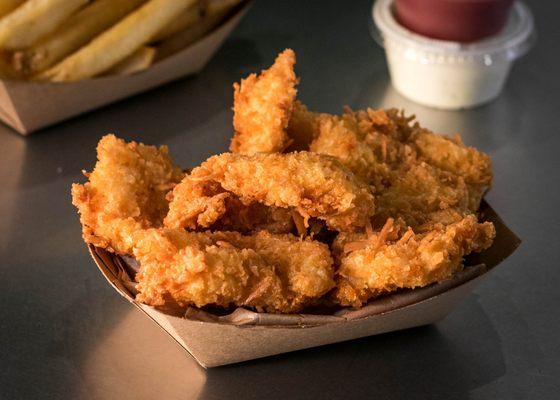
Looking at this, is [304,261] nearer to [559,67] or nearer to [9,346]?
[9,346]

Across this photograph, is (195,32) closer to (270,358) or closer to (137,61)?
(137,61)

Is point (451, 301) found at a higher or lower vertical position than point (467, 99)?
higher

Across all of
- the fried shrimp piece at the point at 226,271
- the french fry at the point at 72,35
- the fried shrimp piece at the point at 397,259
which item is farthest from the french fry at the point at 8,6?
the fried shrimp piece at the point at 397,259

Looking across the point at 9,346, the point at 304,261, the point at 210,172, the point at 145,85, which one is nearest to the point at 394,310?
the point at 304,261

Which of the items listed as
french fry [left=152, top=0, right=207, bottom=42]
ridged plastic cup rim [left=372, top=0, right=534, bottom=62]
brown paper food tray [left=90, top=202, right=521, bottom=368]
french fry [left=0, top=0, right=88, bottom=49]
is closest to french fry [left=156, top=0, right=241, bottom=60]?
french fry [left=152, top=0, right=207, bottom=42]

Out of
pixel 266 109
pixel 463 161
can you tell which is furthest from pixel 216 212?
pixel 463 161

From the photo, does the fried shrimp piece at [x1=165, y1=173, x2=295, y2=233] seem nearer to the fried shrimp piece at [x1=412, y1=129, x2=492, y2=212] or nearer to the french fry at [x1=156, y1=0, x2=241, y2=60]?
the fried shrimp piece at [x1=412, y1=129, x2=492, y2=212]
